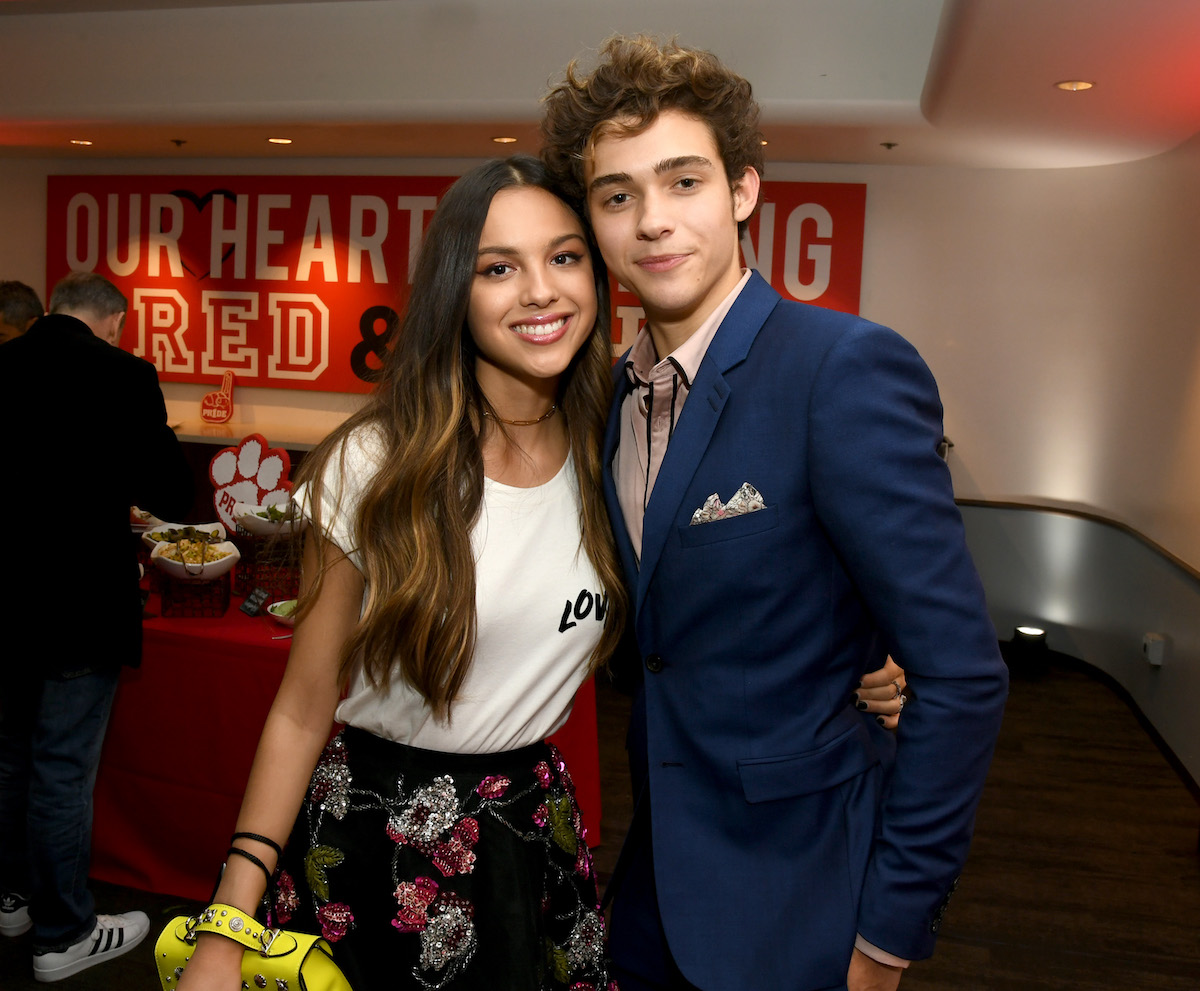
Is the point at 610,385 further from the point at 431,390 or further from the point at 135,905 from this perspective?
the point at 135,905

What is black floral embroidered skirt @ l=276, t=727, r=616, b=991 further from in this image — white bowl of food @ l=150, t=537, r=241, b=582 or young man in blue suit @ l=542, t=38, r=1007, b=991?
white bowl of food @ l=150, t=537, r=241, b=582

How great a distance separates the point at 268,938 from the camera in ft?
4.36

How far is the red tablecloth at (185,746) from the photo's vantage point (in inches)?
112

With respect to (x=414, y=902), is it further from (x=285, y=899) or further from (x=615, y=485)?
(x=615, y=485)

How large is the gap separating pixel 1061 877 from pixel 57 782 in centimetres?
316

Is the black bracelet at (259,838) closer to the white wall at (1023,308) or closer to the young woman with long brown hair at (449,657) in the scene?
the young woman with long brown hair at (449,657)

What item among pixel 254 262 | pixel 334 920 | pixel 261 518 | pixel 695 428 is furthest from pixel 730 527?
pixel 254 262

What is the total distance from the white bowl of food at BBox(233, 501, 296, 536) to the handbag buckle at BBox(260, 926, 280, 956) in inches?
69.0

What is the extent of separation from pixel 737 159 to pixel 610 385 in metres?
0.43

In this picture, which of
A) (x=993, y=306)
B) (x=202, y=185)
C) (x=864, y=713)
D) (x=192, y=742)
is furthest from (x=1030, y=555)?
(x=202, y=185)

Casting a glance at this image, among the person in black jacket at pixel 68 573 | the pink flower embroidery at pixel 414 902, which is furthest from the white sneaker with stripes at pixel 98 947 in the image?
the pink flower embroidery at pixel 414 902

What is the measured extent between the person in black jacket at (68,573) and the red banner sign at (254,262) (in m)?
3.95

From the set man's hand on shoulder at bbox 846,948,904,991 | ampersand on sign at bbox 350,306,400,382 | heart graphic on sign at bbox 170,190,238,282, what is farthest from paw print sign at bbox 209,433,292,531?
heart graphic on sign at bbox 170,190,238,282

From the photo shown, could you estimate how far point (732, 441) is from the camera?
1.28 metres
